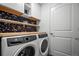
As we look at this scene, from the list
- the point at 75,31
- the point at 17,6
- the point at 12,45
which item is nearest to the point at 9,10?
the point at 17,6

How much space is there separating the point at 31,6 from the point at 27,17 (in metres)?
0.20

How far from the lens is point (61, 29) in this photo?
1339 mm

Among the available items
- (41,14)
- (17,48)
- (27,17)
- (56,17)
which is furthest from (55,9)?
(17,48)

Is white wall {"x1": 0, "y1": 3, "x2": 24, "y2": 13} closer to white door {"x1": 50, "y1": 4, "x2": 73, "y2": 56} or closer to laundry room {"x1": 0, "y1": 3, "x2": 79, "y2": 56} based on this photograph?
laundry room {"x1": 0, "y1": 3, "x2": 79, "y2": 56}

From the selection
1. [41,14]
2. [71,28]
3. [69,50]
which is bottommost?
[69,50]

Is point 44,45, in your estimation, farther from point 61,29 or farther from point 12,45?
point 12,45

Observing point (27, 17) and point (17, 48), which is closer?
point (17, 48)

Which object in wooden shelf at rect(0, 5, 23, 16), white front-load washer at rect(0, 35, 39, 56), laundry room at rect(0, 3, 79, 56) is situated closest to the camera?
white front-load washer at rect(0, 35, 39, 56)

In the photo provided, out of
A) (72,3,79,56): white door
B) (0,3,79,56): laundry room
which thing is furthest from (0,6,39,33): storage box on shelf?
(72,3,79,56): white door

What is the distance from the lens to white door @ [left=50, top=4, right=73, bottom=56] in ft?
4.39

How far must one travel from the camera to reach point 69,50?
1.35 metres

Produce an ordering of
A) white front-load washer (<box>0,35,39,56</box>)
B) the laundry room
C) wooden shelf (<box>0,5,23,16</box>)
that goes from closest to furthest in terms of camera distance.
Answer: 1. white front-load washer (<box>0,35,39,56</box>)
2. wooden shelf (<box>0,5,23,16</box>)
3. the laundry room

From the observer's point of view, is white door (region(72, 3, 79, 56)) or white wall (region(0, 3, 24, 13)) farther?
white door (region(72, 3, 79, 56))

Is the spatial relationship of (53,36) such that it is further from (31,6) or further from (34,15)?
(31,6)
